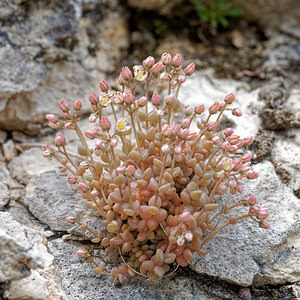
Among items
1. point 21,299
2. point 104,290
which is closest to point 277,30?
point 104,290

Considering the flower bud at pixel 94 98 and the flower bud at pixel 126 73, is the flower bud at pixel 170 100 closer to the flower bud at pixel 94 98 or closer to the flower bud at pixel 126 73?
the flower bud at pixel 126 73

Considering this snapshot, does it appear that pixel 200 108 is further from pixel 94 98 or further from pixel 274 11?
pixel 274 11

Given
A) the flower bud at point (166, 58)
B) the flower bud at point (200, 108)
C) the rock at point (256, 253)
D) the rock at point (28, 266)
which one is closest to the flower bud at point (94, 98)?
the flower bud at point (166, 58)

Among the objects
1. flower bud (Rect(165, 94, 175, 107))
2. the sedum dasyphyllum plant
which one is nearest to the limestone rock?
the sedum dasyphyllum plant

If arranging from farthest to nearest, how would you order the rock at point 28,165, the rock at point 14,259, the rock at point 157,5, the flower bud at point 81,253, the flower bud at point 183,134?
the rock at point 157,5
the rock at point 28,165
the flower bud at point 81,253
the flower bud at point 183,134
the rock at point 14,259

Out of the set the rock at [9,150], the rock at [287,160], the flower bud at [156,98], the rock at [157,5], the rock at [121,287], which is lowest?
the rock at [121,287]


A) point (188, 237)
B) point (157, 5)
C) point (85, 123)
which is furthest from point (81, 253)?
point (157, 5)

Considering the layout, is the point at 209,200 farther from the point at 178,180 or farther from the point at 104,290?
the point at 104,290
